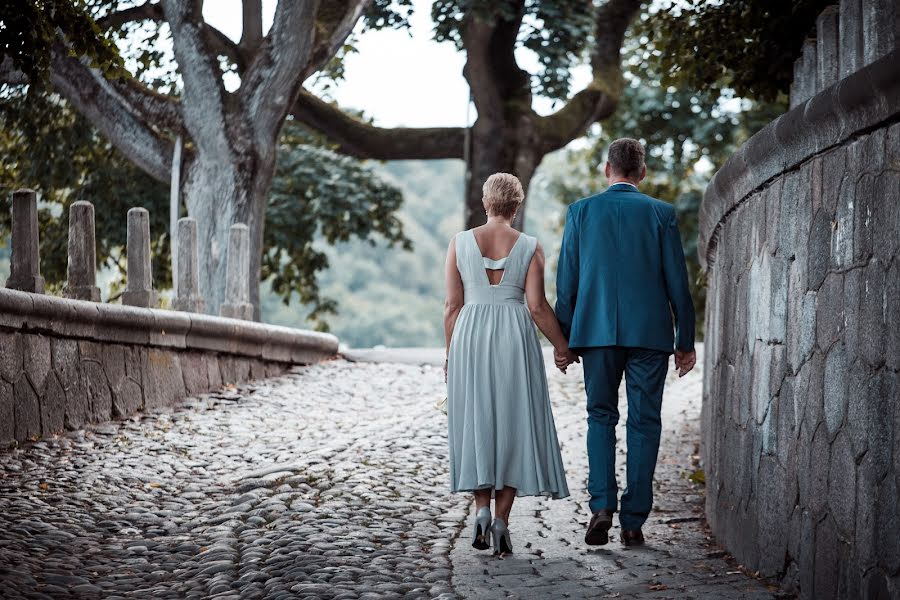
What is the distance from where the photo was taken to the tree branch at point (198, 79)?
1291 centimetres

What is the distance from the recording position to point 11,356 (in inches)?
293

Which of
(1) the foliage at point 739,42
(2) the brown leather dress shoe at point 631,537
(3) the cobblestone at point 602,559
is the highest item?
(1) the foliage at point 739,42

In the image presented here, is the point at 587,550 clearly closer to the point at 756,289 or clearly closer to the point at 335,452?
the point at 756,289

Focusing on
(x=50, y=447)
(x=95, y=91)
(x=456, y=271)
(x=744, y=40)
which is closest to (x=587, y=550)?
(x=456, y=271)

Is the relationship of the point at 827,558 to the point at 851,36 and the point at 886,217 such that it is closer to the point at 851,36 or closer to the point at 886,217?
the point at 886,217

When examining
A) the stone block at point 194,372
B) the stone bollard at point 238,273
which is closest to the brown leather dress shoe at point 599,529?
the stone block at point 194,372

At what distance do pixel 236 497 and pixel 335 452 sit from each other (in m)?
1.34

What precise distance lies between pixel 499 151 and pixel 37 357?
379 inches

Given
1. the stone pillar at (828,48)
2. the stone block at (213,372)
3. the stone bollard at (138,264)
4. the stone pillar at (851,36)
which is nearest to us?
the stone pillar at (851,36)

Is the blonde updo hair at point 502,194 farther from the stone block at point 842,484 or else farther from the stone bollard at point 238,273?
the stone bollard at point 238,273

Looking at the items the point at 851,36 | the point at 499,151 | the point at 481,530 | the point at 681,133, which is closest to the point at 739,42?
the point at 851,36

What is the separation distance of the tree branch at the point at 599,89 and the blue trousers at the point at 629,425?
1166cm

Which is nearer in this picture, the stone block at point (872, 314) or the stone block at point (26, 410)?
the stone block at point (872, 314)

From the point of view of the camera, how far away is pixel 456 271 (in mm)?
5461
